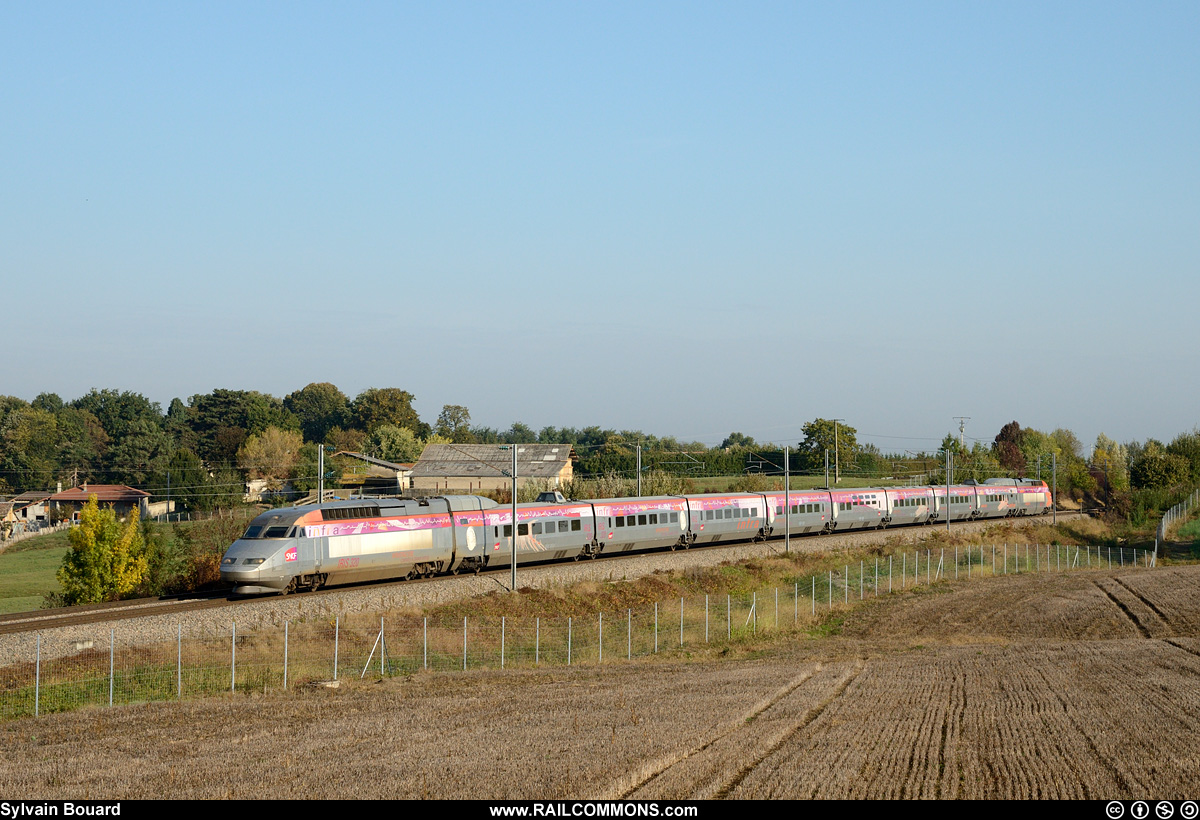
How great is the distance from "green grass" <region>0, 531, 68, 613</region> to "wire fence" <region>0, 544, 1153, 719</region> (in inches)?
1204

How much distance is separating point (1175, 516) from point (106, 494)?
128 m

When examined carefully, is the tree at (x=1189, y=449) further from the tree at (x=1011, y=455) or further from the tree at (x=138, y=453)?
the tree at (x=138, y=453)

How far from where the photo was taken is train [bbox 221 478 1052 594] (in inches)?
1473

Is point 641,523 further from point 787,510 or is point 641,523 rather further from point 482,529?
point 482,529

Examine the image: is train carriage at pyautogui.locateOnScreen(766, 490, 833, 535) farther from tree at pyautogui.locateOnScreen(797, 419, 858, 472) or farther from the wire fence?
tree at pyautogui.locateOnScreen(797, 419, 858, 472)

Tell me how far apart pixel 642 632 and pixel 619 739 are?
74.8 feet

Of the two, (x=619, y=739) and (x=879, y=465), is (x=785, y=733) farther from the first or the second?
(x=879, y=465)

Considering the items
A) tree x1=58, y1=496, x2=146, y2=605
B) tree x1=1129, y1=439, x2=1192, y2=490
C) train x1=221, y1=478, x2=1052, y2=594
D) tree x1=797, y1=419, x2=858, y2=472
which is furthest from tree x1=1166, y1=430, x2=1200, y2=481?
tree x1=58, y1=496, x2=146, y2=605

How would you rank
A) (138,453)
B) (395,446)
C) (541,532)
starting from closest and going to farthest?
(541,532) → (395,446) → (138,453)

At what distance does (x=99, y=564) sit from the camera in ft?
184

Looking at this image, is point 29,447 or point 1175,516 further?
point 29,447

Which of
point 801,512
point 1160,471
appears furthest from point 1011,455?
point 801,512
